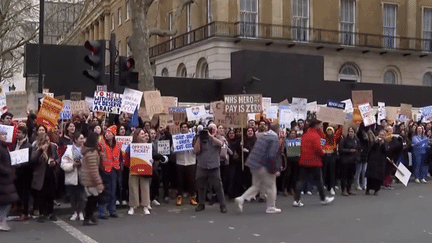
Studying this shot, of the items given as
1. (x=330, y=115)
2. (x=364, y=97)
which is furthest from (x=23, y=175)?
(x=364, y=97)

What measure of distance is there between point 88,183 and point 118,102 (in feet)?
11.3

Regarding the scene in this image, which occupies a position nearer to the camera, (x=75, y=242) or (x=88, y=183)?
(x=75, y=242)

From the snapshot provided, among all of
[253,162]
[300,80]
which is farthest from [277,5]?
[253,162]

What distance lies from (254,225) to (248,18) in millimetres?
28455

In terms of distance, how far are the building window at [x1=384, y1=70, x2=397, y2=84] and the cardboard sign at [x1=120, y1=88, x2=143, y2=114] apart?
101 feet

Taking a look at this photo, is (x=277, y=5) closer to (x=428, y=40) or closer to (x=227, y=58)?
(x=227, y=58)

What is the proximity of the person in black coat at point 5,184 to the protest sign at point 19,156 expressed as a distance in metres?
0.63

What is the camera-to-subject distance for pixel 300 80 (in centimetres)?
2370

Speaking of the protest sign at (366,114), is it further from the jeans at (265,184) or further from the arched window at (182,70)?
the arched window at (182,70)

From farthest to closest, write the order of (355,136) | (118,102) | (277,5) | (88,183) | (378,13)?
(378,13) → (277,5) → (355,136) → (118,102) → (88,183)

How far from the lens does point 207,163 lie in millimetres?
12539

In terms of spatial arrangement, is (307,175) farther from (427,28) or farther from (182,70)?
(427,28)

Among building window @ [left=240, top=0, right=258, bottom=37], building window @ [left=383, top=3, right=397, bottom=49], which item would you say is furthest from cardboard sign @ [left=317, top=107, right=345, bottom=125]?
building window @ [left=383, top=3, right=397, bottom=49]

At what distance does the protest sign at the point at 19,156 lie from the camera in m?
11.0
